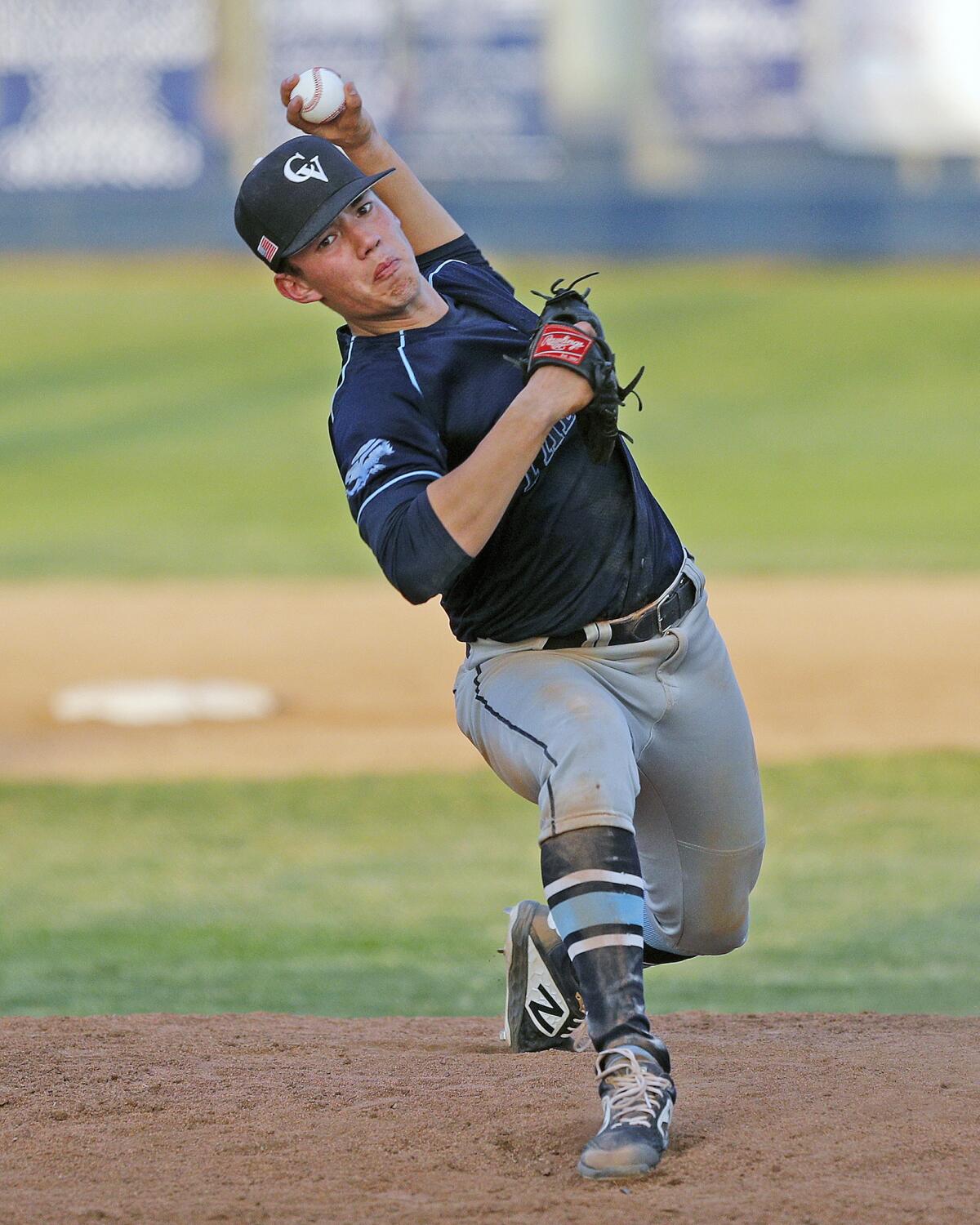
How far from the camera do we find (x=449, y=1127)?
10.8 ft

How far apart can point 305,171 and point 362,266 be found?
0.23m

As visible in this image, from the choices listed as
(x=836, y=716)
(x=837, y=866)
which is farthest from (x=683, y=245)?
(x=837, y=866)

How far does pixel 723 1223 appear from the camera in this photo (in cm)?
276

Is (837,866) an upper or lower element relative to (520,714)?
lower

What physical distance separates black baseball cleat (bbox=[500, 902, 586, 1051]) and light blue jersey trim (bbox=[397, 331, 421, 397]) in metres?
1.33

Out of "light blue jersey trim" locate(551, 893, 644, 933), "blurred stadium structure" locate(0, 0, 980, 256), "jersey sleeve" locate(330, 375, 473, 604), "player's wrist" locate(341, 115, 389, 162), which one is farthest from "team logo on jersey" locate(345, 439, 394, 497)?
"blurred stadium structure" locate(0, 0, 980, 256)

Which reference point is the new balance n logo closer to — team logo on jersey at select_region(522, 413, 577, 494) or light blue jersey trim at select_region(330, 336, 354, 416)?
team logo on jersey at select_region(522, 413, 577, 494)

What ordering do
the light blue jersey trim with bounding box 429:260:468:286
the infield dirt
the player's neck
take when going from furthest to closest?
the infield dirt, the light blue jersey trim with bounding box 429:260:468:286, the player's neck

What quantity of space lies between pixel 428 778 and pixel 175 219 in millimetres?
23378

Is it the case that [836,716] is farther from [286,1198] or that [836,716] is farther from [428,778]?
[286,1198]

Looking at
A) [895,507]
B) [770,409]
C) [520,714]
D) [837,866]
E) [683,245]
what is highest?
[683,245]

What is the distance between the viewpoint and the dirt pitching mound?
9.47ft

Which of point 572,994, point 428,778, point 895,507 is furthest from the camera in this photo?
point 895,507

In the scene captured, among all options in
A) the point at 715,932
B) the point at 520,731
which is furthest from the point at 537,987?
the point at 520,731
